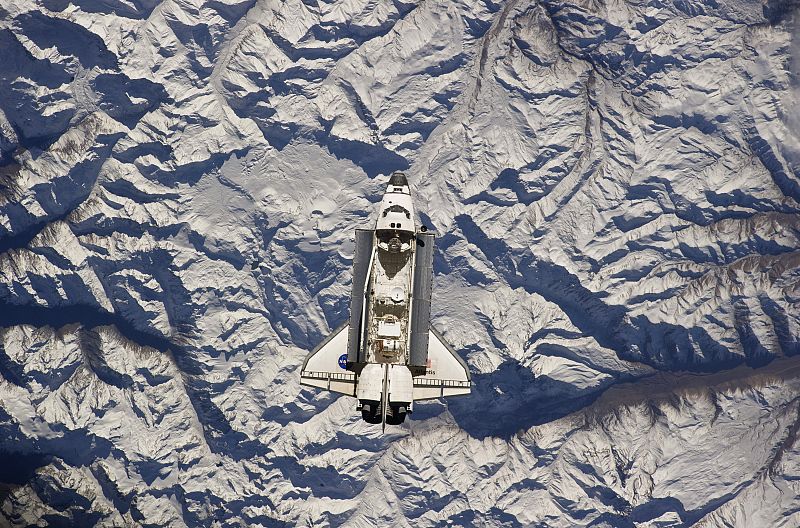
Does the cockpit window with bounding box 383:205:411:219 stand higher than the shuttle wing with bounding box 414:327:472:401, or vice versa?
the cockpit window with bounding box 383:205:411:219

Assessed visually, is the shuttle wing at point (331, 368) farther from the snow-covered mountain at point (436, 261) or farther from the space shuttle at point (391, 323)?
the snow-covered mountain at point (436, 261)

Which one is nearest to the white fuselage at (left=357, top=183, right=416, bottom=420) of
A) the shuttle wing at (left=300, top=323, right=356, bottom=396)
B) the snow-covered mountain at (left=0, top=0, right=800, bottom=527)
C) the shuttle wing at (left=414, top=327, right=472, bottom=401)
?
the shuttle wing at (left=300, top=323, right=356, bottom=396)

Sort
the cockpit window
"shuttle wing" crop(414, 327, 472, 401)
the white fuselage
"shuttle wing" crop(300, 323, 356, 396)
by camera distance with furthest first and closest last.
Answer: "shuttle wing" crop(300, 323, 356, 396)
"shuttle wing" crop(414, 327, 472, 401)
the cockpit window
the white fuselage

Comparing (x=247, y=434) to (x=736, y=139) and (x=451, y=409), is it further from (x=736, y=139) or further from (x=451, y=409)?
(x=736, y=139)

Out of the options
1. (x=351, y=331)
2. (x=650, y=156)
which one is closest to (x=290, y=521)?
(x=351, y=331)

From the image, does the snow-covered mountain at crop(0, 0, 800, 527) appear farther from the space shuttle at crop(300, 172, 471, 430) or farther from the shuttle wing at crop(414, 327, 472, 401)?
the space shuttle at crop(300, 172, 471, 430)

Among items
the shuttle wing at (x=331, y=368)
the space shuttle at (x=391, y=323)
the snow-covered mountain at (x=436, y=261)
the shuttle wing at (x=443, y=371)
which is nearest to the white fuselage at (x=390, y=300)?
the space shuttle at (x=391, y=323)

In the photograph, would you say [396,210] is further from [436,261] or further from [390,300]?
[436,261]
